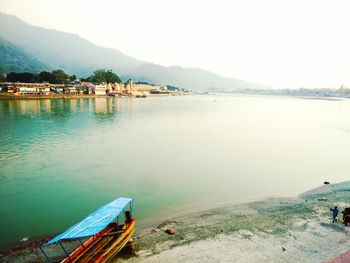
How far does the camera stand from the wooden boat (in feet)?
32.2

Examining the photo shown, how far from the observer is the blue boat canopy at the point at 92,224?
954 centimetres

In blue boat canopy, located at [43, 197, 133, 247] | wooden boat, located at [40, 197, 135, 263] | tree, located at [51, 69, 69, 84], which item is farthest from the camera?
tree, located at [51, 69, 69, 84]

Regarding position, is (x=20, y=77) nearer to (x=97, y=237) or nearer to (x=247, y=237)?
(x=97, y=237)

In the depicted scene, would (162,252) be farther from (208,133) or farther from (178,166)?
(208,133)

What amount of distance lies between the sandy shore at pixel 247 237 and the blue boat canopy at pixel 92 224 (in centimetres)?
202

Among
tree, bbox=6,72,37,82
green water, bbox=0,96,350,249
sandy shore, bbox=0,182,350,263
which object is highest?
tree, bbox=6,72,37,82

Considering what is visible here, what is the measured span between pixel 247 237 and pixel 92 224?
297 inches

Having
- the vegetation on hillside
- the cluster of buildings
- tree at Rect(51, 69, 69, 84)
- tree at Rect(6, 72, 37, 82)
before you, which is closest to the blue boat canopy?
the cluster of buildings

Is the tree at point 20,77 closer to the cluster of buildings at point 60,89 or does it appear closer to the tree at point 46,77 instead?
the tree at point 46,77

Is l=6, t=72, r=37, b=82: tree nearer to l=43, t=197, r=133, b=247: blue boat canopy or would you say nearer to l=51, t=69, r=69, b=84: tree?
l=51, t=69, r=69, b=84: tree

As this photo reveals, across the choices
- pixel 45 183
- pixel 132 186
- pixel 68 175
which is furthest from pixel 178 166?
pixel 45 183

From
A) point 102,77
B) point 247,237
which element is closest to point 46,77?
point 102,77

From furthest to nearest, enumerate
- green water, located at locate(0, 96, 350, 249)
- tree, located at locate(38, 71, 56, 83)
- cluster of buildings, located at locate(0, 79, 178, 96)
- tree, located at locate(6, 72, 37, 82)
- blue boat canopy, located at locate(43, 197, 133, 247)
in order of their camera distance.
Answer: tree, located at locate(38, 71, 56, 83)
tree, located at locate(6, 72, 37, 82)
cluster of buildings, located at locate(0, 79, 178, 96)
green water, located at locate(0, 96, 350, 249)
blue boat canopy, located at locate(43, 197, 133, 247)

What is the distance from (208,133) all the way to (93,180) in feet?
96.7
